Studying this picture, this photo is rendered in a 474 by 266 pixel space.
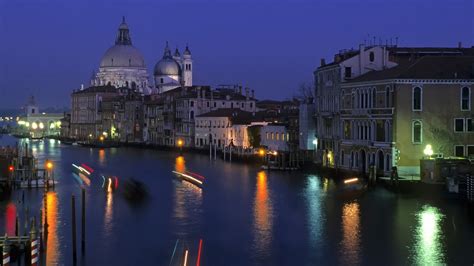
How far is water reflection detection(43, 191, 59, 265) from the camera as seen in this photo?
12794 millimetres

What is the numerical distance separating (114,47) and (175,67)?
10.8 meters

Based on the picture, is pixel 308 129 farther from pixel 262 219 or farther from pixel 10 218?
pixel 10 218

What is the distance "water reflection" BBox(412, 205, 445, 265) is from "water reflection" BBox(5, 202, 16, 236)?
681 centimetres

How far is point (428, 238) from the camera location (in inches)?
565

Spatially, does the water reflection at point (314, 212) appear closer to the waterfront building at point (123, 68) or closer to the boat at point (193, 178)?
the boat at point (193, 178)

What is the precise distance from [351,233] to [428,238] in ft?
4.45

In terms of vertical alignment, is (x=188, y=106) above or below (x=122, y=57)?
below

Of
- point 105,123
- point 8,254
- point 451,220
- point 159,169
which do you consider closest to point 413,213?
point 451,220

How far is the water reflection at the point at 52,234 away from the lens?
12.8 meters

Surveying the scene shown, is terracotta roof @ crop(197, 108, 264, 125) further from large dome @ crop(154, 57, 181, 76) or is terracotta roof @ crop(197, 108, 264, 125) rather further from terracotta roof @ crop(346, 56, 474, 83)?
large dome @ crop(154, 57, 181, 76)

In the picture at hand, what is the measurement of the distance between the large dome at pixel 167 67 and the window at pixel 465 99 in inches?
1776

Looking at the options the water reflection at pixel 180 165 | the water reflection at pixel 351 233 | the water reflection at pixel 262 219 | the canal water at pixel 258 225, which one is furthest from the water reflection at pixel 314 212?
the water reflection at pixel 180 165

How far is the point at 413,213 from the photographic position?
1697cm

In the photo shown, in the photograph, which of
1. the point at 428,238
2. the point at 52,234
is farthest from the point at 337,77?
the point at 52,234
